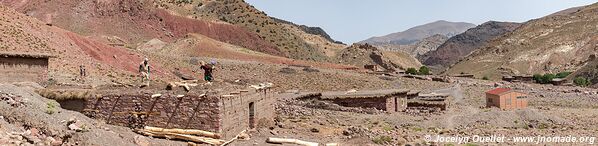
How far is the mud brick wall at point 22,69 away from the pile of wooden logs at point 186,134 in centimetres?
697

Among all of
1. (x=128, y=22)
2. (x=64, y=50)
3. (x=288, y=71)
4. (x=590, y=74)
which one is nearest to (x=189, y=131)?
(x=64, y=50)

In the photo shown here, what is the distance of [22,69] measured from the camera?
19906mm

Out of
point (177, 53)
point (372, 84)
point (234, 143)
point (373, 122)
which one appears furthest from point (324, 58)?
point (234, 143)

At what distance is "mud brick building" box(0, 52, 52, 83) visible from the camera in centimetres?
1922

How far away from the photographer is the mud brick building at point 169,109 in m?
14.7

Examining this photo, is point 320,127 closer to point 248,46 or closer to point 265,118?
point 265,118

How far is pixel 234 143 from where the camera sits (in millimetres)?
A: 15258

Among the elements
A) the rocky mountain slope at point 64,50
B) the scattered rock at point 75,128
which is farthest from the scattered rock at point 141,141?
the rocky mountain slope at point 64,50

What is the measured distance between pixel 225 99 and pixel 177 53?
40.5 meters

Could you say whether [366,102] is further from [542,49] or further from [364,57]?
[542,49]

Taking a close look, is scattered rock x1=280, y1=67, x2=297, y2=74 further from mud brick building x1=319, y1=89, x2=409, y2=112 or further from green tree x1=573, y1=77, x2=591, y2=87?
green tree x1=573, y1=77, x2=591, y2=87

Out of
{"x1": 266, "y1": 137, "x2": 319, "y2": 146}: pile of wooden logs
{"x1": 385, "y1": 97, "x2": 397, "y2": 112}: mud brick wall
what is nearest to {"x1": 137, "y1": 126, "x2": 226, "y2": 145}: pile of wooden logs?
{"x1": 266, "y1": 137, "x2": 319, "y2": 146}: pile of wooden logs

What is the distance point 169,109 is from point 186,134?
812 mm

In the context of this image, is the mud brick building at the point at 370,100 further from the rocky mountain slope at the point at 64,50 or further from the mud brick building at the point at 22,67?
the mud brick building at the point at 22,67
